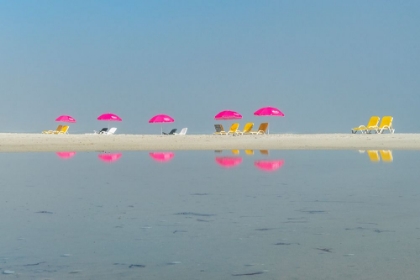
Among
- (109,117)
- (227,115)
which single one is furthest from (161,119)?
(227,115)

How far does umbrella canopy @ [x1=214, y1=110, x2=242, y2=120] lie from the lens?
36500 millimetres

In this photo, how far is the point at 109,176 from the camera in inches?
412

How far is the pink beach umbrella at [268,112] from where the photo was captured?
35.3 meters

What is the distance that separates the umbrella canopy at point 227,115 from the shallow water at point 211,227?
86.8 ft

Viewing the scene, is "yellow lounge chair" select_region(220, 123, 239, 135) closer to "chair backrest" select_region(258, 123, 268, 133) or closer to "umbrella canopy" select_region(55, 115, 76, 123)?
"chair backrest" select_region(258, 123, 268, 133)

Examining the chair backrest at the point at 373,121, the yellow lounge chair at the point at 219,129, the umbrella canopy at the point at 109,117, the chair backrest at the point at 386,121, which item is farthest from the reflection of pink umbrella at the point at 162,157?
the umbrella canopy at the point at 109,117

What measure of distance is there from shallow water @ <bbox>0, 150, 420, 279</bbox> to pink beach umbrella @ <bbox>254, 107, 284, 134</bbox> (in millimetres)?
25273

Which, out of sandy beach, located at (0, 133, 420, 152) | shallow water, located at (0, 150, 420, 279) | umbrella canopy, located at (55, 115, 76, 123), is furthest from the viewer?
umbrella canopy, located at (55, 115, 76, 123)

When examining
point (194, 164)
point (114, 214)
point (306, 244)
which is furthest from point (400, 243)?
point (194, 164)

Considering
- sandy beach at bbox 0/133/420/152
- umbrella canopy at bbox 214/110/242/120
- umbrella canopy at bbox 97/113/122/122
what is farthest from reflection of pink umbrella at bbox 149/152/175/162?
umbrella canopy at bbox 97/113/122/122

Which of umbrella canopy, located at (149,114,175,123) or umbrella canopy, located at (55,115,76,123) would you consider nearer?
umbrella canopy, located at (149,114,175,123)

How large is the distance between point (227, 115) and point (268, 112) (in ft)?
8.76

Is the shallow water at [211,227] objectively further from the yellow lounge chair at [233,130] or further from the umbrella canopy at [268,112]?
the umbrella canopy at [268,112]

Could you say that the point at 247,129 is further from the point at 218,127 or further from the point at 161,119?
the point at 161,119
